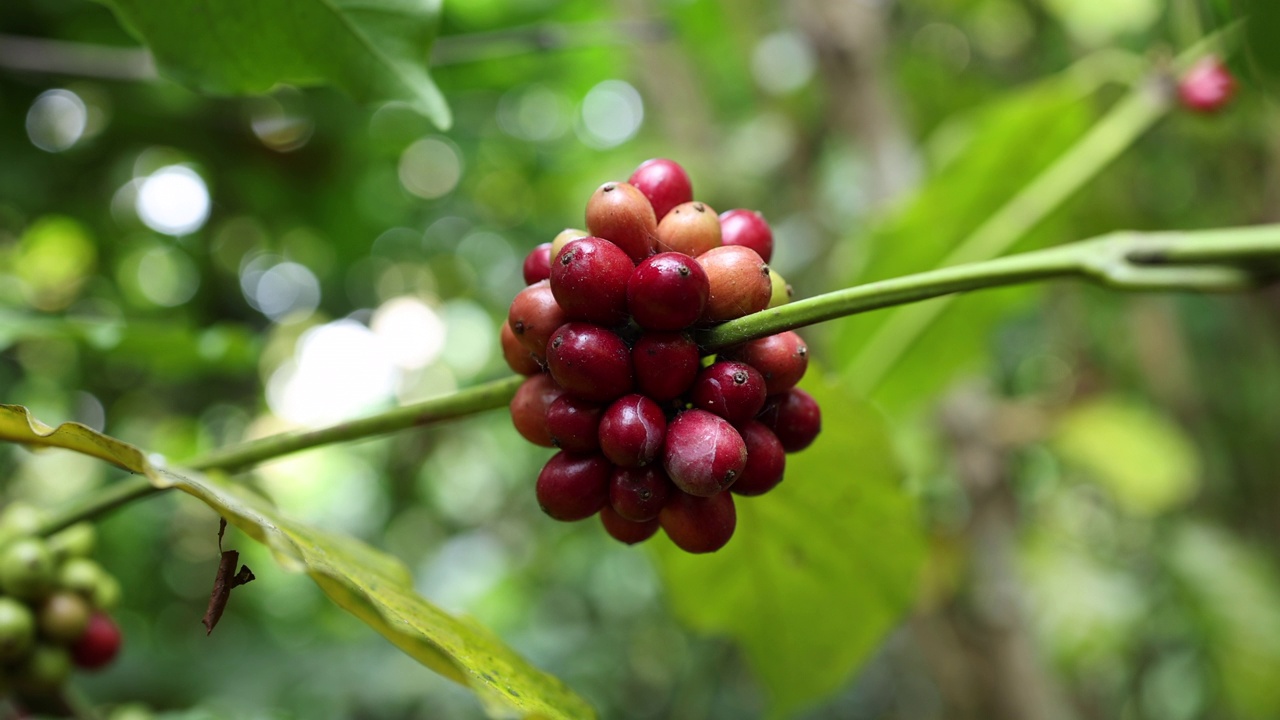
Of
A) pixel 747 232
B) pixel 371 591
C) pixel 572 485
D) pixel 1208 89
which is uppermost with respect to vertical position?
pixel 1208 89

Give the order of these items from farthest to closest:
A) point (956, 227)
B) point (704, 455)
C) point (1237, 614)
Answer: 1. point (1237, 614)
2. point (956, 227)
3. point (704, 455)

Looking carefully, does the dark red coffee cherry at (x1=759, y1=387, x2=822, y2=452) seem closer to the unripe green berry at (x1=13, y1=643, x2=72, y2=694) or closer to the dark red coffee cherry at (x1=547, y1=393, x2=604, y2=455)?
the dark red coffee cherry at (x1=547, y1=393, x2=604, y2=455)

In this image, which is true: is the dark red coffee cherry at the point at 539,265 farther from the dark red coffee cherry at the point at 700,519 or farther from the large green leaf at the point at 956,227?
the large green leaf at the point at 956,227

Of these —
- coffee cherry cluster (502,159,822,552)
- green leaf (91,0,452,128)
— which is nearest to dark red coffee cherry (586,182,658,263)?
coffee cherry cluster (502,159,822,552)

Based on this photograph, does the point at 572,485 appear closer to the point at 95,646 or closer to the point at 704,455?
the point at 704,455

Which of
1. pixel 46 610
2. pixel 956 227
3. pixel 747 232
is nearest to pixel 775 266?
pixel 956 227
